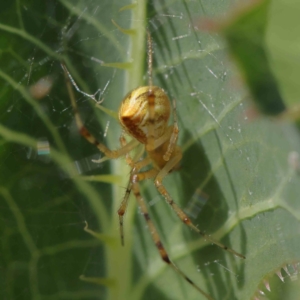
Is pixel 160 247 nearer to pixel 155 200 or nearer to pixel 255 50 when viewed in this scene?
pixel 155 200

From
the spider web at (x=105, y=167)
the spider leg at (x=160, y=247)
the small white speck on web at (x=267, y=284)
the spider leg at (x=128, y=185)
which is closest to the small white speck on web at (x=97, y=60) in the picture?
the spider web at (x=105, y=167)

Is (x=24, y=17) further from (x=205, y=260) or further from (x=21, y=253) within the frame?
(x=205, y=260)

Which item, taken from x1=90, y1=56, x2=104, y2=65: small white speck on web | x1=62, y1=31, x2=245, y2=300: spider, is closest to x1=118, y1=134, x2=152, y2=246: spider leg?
x1=62, y1=31, x2=245, y2=300: spider

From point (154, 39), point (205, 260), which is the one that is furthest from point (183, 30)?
point (205, 260)

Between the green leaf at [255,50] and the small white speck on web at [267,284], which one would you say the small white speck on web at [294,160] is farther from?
the small white speck on web at [267,284]

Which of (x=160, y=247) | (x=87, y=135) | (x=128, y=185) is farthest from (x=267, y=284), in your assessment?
(x=87, y=135)

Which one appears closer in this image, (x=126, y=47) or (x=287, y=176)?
(x=287, y=176)

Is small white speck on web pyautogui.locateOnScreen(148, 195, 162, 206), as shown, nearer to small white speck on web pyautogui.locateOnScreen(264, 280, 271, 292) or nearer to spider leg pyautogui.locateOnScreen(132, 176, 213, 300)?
spider leg pyautogui.locateOnScreen(132, 176, 213, 300)
